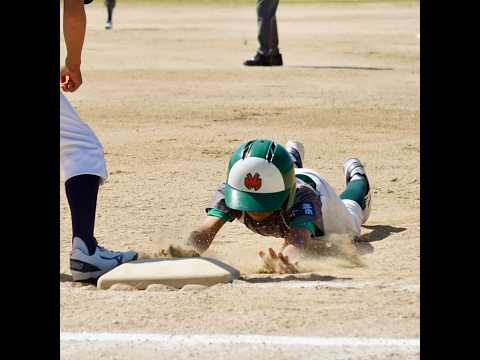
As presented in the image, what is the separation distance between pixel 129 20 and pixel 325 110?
66.8 feet

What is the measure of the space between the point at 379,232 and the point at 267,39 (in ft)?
31.0

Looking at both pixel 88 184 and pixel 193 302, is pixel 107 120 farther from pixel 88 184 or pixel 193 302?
pixel 193 302

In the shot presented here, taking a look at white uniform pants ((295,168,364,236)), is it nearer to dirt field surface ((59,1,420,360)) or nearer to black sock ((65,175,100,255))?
dirt field surface ((59,1,420,360))

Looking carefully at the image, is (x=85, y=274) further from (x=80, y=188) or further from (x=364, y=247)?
(x=364, y=247)

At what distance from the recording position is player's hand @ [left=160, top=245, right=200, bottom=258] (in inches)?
217

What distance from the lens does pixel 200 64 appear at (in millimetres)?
15656

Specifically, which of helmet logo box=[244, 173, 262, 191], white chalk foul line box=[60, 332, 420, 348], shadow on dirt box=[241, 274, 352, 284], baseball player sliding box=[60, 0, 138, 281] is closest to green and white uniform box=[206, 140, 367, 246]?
helmet logo box=[244, 173, 262, 191]

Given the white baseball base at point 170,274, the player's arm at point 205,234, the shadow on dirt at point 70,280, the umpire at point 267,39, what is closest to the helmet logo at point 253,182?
the player's arm at point 205,234

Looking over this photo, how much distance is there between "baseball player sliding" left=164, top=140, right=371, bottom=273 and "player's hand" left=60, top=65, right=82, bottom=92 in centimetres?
85

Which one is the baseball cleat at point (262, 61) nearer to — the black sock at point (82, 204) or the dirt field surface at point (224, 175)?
the dirt field surface at point (224, 175)

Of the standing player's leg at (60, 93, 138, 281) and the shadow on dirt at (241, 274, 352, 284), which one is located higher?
the standing player's leg at (60, 93, 138, 281)

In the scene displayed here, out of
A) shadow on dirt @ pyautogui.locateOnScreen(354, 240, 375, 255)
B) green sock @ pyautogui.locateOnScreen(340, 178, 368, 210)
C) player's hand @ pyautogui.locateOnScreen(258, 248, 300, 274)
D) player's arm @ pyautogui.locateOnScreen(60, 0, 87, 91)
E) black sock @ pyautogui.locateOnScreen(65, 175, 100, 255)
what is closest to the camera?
player's arm @ pyautogui.locateOnScreen(60, 0, 87, 91)

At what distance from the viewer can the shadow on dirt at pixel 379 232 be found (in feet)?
20.5

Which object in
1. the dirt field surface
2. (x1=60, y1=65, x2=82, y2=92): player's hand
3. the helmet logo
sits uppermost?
(x1=60, y1=65, x2=82, y2=92): player's hand
